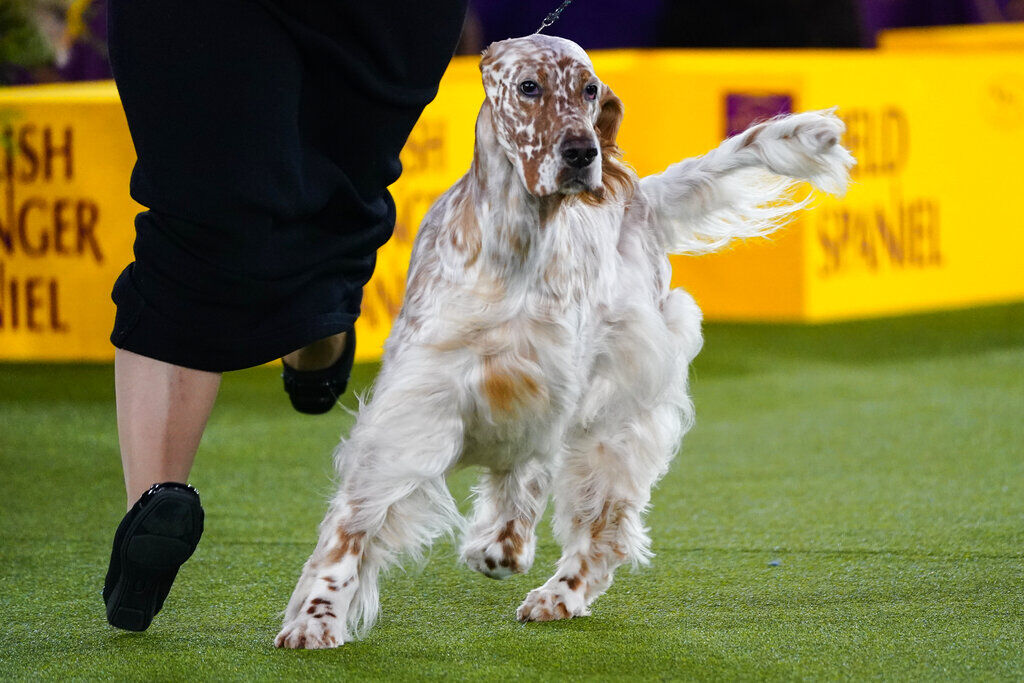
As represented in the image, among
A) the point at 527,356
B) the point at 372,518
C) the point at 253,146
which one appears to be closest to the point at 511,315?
the point at 527,356

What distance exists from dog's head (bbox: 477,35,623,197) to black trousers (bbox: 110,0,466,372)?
0.28 m

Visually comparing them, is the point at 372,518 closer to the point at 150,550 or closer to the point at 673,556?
the point at 150,550

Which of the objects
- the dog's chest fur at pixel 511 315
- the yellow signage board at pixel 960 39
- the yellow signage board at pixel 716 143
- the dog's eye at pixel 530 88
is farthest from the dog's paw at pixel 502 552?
the yellow signage board at pixel 960 39

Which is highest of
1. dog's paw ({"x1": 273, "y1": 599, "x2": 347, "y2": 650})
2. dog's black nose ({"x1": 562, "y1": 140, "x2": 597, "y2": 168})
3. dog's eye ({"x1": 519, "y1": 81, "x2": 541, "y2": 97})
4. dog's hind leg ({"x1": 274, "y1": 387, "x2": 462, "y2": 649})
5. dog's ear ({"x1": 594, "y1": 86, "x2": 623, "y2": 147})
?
dog's eye ({"x1": 519, "y1": 81, "x2": 541, "y2": 97})

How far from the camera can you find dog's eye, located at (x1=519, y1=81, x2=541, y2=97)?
2.42 meters

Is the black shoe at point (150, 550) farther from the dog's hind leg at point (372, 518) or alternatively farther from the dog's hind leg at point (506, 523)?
the dog's hind leg at point (506, 523)

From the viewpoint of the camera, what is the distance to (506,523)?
2.91 metres

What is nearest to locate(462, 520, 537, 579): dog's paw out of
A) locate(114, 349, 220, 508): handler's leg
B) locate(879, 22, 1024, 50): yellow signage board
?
locate(114, 349, 220, 508): handler's leg

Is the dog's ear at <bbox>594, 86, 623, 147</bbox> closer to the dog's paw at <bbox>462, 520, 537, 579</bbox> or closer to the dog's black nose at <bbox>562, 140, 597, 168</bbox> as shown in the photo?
the dog's black nose at <bbox>562, 140, 597, 168</bbox>

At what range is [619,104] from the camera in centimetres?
255

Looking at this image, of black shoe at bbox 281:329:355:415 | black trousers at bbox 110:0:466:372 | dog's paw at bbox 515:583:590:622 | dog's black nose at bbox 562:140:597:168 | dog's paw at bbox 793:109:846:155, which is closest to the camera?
dog's black nose at bbox 562:140:597:168

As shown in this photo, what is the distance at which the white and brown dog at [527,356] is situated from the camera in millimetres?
2455

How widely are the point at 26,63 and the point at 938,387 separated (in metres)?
3.33

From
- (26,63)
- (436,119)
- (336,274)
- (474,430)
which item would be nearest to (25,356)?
(26,63)
